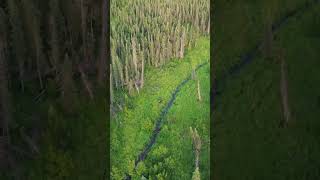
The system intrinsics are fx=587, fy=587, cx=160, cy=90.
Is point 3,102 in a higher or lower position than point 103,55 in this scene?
lower

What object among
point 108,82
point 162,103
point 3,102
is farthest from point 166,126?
point 3,102
